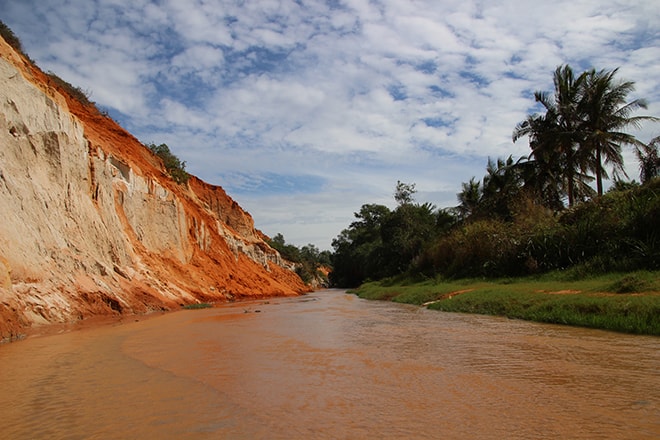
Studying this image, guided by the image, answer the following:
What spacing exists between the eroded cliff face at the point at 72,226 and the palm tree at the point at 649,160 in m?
22.9

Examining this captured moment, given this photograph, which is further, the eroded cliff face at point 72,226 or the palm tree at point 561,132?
the palm tree at point 561,132

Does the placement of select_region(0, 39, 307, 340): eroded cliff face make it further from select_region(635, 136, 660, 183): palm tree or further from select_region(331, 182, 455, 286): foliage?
select_region(635, 136, 660, 183): palm tree

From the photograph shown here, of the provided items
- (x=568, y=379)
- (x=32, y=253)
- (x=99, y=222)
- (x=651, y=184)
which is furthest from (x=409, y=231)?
(x=568, y=379)

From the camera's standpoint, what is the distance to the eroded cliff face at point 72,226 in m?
11.2

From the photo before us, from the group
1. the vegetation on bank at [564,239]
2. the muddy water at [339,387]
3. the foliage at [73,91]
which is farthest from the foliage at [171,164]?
the muddy water at [339,387]

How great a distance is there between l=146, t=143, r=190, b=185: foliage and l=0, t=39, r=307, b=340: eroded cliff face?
8.01m

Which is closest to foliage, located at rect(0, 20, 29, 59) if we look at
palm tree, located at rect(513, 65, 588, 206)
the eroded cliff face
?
the eroded cliff face

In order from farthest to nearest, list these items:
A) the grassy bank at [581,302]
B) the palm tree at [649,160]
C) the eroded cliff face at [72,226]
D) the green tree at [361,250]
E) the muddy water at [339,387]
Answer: the green tree at [361,250], the palm tree at [649,160], the eroded cliff face at [72,226], the grassy bank at [581,302], the muddy water at [339,387]

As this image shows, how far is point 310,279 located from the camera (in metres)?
63.1

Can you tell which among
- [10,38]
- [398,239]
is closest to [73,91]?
[10,38]

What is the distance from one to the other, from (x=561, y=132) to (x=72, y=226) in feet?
76.4

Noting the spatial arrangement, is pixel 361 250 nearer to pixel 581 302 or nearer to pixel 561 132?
pixel 561 132

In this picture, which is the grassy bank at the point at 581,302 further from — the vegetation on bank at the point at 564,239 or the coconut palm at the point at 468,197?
the coconut palm at the point at 468,197

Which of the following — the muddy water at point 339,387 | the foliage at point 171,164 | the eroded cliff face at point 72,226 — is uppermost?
the foliage at point 171,164
